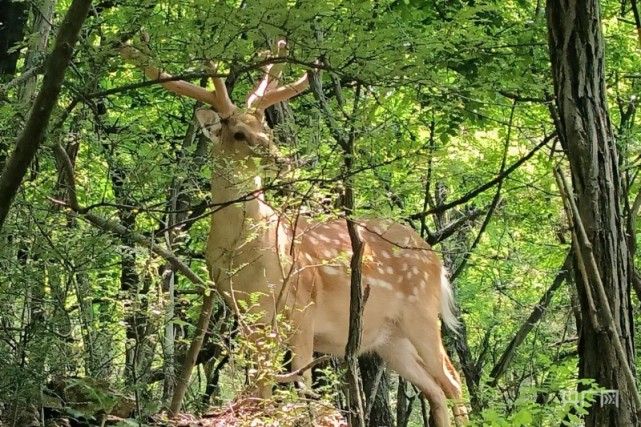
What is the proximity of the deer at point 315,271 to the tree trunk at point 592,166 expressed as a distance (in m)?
1.45

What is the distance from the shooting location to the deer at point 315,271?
16.6 ft

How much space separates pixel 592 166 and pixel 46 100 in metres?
2.03

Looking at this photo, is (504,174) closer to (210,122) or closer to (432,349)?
(210,122)

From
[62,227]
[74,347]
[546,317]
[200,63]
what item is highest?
[546,317]

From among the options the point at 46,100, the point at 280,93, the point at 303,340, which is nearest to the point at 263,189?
the point at 46,100

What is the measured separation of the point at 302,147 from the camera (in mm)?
3939

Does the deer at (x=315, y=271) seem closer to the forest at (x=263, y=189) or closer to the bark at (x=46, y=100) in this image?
the forest at (x=263, y=189)

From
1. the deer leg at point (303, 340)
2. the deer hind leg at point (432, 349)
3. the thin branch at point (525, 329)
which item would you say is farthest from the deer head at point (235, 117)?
the thin branch at point (525, 329)

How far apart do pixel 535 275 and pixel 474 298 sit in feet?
4.73

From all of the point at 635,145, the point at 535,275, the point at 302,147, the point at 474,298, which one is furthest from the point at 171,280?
the point at 474,298

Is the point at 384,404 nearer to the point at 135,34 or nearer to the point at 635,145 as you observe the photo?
the point at 635,145

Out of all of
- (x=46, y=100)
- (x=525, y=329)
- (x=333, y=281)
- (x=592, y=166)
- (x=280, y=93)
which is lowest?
(x=46, y=100)

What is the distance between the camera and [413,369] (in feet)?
20.8

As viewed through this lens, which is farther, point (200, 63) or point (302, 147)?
point (302, 147)
